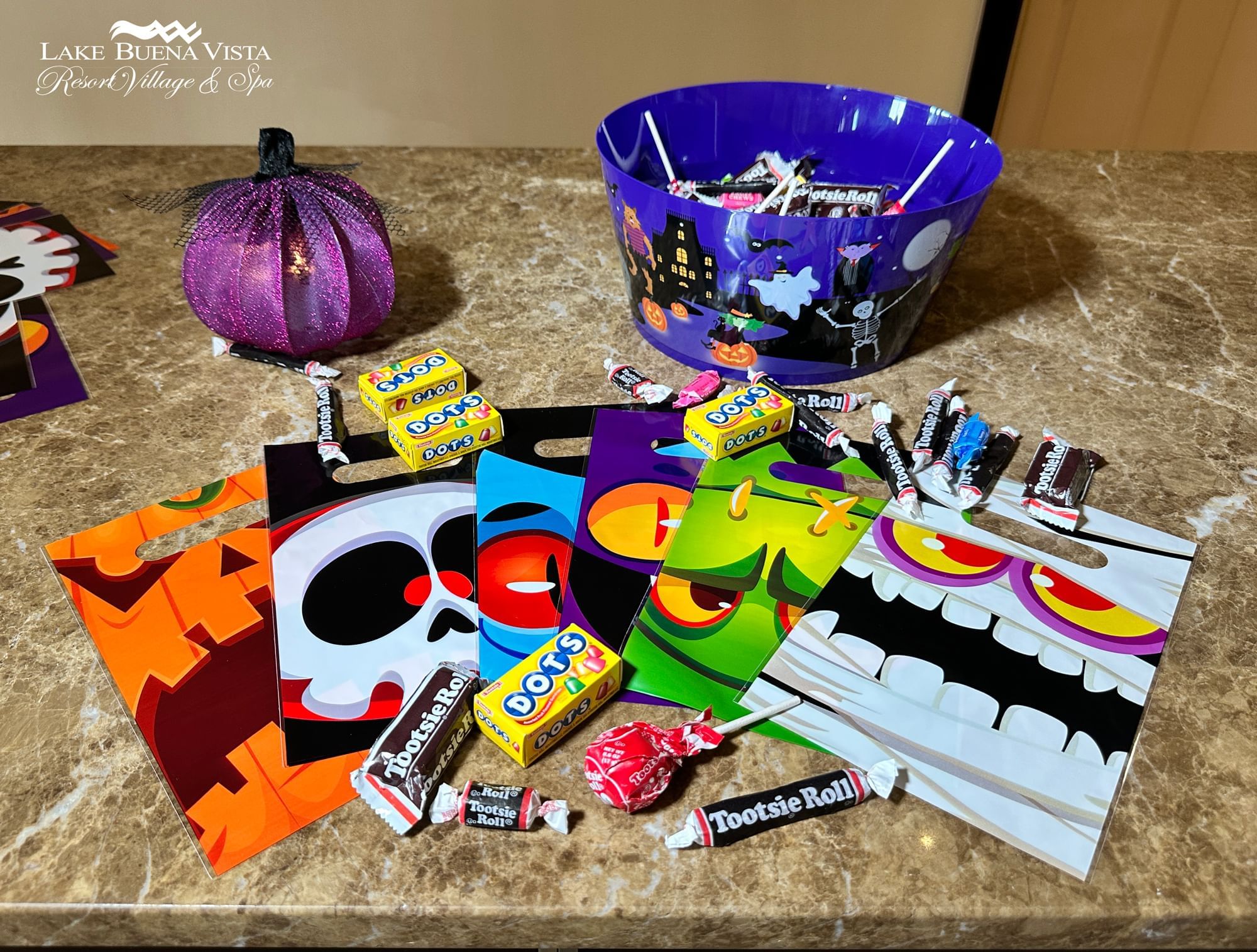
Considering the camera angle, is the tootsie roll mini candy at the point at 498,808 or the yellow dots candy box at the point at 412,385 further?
the yellow dots candy box at the point at 412,385

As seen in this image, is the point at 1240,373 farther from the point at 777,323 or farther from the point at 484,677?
the point at 484,677

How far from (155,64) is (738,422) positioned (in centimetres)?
221

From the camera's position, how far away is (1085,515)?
83 centimetres

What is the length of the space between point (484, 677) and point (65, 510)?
405mm

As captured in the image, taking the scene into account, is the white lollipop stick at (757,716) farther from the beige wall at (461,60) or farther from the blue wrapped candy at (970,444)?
the beige wall at (461,60)

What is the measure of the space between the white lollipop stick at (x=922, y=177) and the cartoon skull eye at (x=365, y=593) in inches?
24.3

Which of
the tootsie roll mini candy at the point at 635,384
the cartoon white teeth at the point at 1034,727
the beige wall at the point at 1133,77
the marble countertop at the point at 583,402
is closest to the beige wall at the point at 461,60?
the beige wall at the point at 1133,77

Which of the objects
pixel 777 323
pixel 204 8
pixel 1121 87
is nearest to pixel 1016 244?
pixel 777 323

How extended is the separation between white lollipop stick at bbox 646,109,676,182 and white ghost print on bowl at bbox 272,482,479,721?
0.46 m

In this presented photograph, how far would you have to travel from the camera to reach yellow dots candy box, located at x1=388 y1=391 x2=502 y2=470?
0.85m

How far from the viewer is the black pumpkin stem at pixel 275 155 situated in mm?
→ 934

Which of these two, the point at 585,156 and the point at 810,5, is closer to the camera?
the point at 585,156

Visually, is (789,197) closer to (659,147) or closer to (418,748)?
(659,147)

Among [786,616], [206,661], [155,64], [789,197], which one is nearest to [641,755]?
[786,616]
